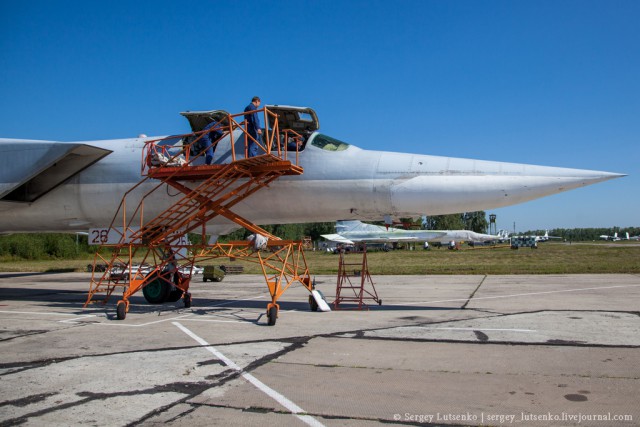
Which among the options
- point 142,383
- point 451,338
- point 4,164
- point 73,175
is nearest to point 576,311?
point 451,338

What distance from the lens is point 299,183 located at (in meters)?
9.70

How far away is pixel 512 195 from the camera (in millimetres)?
8531

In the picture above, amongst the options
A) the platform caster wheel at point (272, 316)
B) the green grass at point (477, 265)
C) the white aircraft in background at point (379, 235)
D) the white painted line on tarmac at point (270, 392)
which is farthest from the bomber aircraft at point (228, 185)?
the white aircraft in background at point (379, 235)

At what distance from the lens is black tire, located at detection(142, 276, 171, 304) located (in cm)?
1203

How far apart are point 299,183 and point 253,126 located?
55.4 inches

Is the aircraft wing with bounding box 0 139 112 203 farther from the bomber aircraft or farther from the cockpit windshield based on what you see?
the cockpit windshield

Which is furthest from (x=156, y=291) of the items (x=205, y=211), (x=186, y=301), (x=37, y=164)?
(x=37, y=164)

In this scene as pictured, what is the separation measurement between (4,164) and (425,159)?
8.99 metres

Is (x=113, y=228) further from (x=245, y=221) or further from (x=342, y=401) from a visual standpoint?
(x=342, y=401)

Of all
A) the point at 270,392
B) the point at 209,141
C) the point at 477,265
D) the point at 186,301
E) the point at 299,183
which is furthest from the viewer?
the point at 477,265

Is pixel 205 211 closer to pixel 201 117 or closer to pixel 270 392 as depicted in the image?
pixel 201 117

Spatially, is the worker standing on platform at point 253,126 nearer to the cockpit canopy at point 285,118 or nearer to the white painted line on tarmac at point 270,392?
the cockpit canopy at point 285,118

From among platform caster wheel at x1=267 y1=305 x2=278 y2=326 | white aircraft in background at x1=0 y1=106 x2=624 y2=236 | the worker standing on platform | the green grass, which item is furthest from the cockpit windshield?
the green grass

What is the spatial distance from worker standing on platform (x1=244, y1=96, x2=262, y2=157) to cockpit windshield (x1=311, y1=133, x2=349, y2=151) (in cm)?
109
